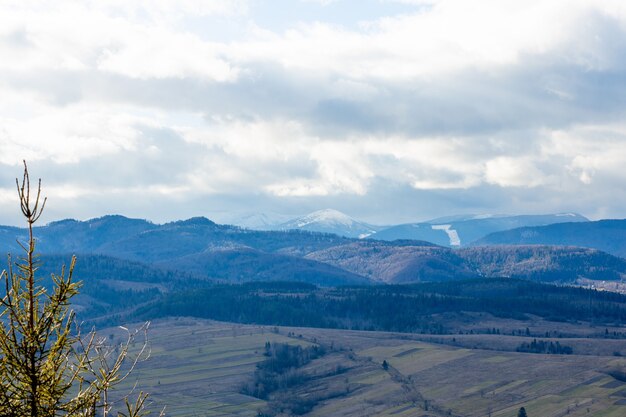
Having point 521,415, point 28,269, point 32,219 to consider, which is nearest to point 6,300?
point 28,269

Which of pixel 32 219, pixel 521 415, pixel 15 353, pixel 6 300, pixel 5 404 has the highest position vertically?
pixel 32 219

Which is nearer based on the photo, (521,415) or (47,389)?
(47,389)

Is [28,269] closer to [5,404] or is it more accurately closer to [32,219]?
[32,219]

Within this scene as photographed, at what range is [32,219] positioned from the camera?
75.5 ft

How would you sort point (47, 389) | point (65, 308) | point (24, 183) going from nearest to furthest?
point (24, 183) → point (47, 389) → point (65, 308)

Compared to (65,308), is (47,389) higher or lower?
lower

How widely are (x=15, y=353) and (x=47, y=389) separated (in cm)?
139

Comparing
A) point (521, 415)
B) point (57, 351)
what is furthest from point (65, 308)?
point (521, 415)

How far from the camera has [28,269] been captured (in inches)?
936

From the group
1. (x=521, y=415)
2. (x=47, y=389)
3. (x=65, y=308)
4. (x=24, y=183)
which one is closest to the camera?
(x=24, y=183)

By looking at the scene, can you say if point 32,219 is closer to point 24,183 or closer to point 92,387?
point 24,183

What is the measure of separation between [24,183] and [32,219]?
3.83ft

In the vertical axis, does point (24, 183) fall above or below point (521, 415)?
Answer: above

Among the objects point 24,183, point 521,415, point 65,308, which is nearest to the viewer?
point 24,183
